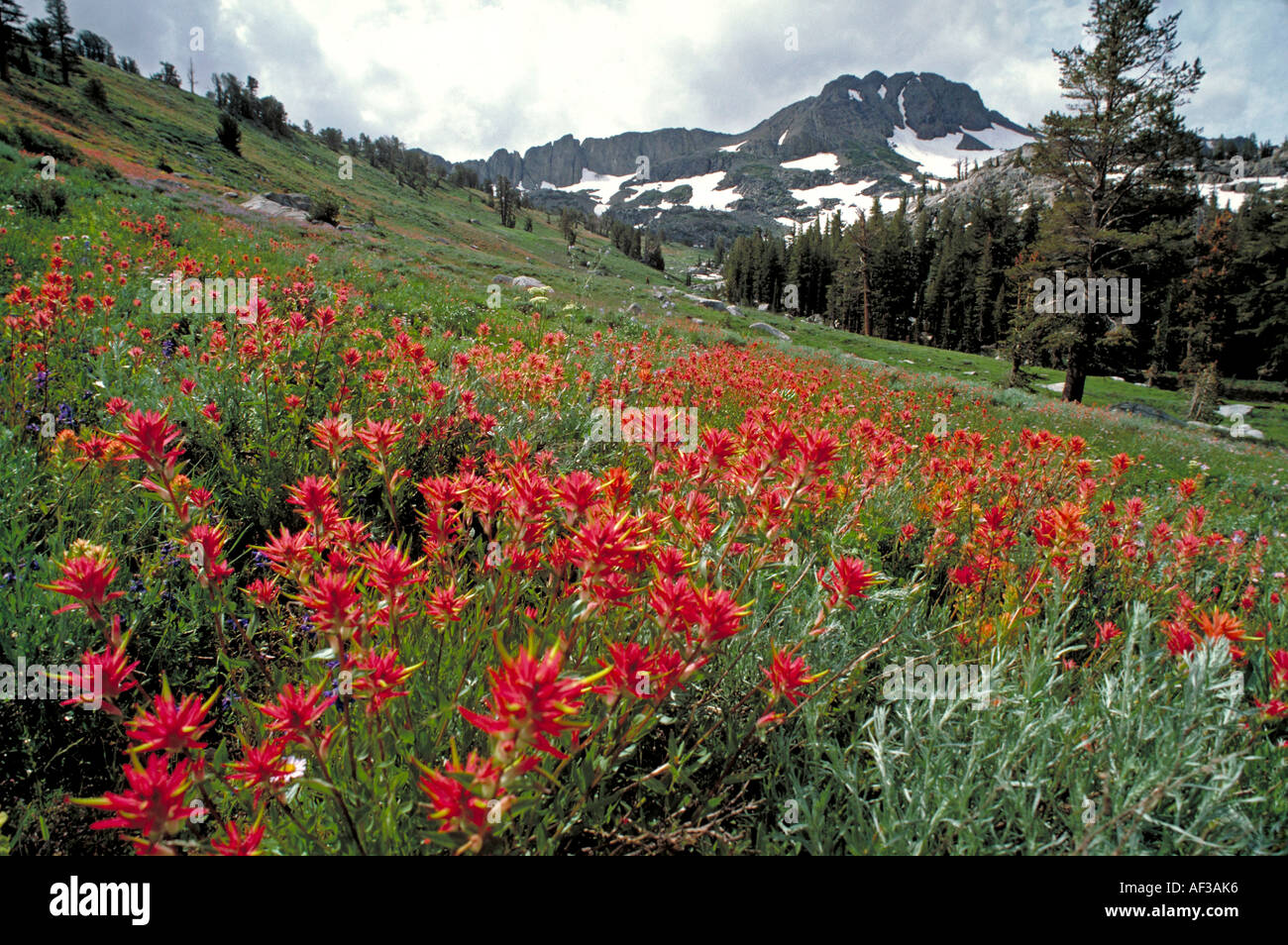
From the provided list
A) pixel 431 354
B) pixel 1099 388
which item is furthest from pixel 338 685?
pixel 1099 388

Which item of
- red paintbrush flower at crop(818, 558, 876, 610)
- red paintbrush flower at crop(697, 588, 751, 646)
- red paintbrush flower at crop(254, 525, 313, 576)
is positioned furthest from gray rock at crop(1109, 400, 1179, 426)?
red paintbrush flower at crop(254, 525, 313, 576)

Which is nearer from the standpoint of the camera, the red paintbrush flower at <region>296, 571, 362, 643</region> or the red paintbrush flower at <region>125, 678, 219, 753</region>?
the red paintbrush flower at <region>125, 678, 219, 753</region>

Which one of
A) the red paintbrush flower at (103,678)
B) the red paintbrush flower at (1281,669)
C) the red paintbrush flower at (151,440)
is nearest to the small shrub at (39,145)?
the red paintbrush flower at (151,440)

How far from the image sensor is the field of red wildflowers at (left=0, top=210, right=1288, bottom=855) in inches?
49.1

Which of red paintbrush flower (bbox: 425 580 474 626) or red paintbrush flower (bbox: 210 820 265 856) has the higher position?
red paintbrush flower (bbox: 425 580 474 626)

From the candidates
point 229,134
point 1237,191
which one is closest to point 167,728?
point 229,134

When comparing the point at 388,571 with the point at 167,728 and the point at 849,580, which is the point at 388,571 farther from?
the point at 849,580

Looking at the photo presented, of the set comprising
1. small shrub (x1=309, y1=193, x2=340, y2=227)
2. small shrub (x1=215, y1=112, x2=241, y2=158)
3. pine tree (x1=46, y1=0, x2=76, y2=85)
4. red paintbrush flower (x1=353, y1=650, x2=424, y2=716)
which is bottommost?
red paintbrush flower (x1=353, y1=650, x2=424, y2=716)

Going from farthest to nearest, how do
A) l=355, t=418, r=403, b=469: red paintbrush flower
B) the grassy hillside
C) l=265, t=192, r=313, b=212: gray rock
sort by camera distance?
l=265, t=192, r=313, b=212: gray rock < l=355, t=418, r=403, b=469: red paintbrush flower < the grassy hillside

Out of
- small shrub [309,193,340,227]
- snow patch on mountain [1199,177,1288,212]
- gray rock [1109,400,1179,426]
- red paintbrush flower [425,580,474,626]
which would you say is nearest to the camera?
red paintbrush flower [425,580,474,626]

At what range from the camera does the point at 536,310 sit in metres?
13.8

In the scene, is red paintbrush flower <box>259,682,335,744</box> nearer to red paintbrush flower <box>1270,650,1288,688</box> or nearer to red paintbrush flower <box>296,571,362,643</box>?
red paintbrush flower <box>296,571,362,643</box>
